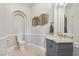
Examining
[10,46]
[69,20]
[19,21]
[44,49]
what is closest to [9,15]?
[19,21]

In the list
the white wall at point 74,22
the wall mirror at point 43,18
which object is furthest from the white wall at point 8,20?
the white wall at point 74,22

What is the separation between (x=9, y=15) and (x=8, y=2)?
0.45 feet

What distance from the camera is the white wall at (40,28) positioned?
1378 millimetres

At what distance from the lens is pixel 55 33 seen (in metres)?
1.40

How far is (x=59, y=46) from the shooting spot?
1.39 meters

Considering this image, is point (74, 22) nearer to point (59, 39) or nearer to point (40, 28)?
point (59, 39)

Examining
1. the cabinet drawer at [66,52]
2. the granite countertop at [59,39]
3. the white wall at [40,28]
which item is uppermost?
the white wall at [40,28]

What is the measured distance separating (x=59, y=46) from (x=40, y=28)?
28 cm

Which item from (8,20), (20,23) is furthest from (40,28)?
(8,20)

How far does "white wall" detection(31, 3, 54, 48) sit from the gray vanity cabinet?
8 cm

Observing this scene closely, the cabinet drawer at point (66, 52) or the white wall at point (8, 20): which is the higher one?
the white wall at point (8, 20)

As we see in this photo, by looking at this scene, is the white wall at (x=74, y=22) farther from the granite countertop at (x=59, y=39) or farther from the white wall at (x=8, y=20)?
the white wall at (x=8, y=20)

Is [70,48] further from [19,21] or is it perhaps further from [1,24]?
[1,24]

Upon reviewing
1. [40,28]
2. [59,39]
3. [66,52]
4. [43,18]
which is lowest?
[66,52]
